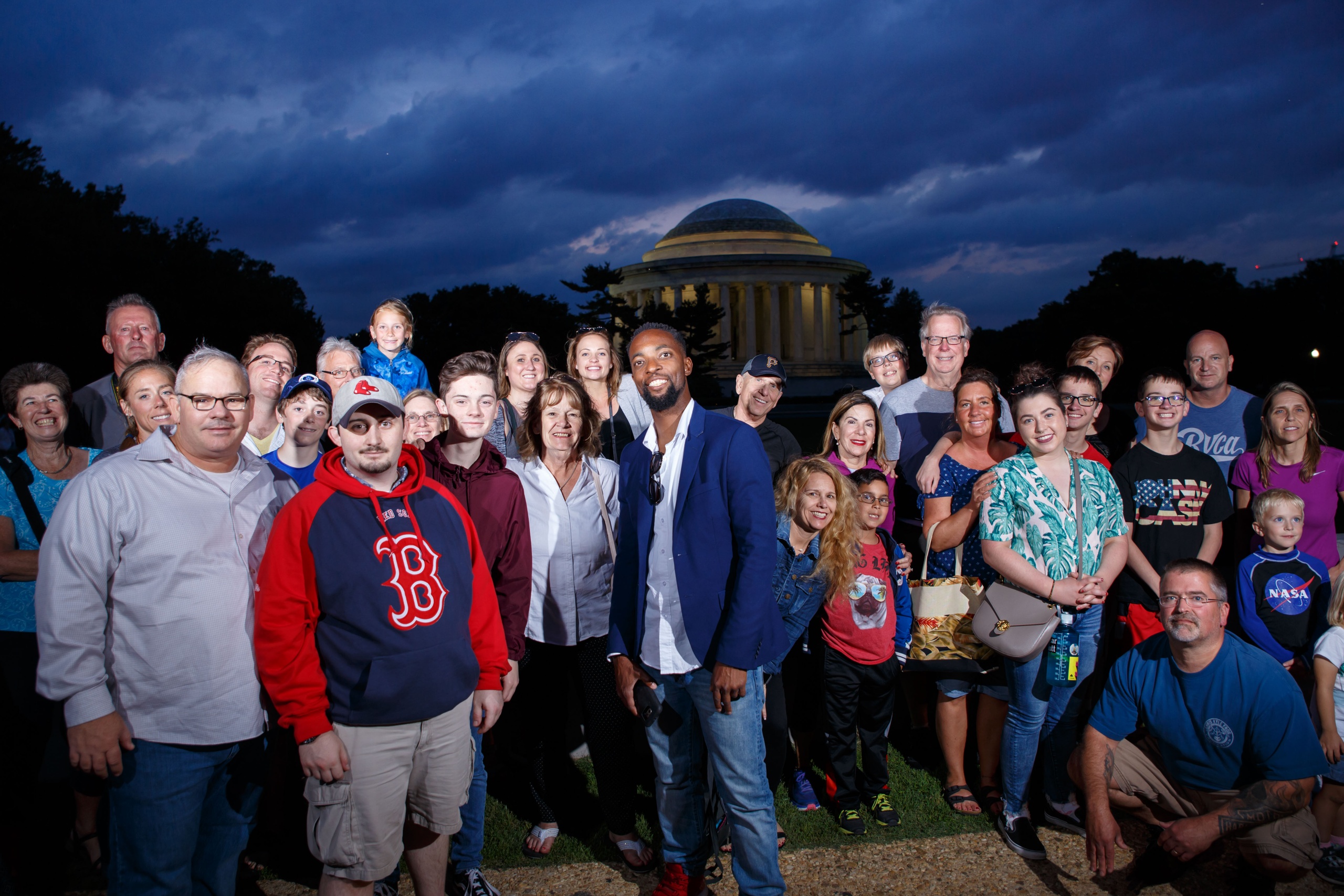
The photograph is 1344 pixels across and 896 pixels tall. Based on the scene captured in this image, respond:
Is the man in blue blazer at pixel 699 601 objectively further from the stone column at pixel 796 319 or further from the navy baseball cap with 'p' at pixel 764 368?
the stone column at pixel 796 319

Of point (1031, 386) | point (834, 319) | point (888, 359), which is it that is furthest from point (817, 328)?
point (1031, 386)

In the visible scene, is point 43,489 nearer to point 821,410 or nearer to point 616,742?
point 616,742

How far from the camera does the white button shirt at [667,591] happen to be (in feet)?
11.6

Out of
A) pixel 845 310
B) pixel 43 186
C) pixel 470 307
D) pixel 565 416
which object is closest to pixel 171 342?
pixel 43 186

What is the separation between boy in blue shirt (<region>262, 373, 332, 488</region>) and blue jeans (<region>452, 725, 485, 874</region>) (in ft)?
6.62

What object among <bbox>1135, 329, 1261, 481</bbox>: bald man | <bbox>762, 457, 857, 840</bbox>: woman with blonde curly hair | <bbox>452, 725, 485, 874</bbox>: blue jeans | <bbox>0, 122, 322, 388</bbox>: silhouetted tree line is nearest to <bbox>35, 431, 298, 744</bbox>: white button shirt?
<bbox>452, 725, 485, 874</bbox>: blue jeans

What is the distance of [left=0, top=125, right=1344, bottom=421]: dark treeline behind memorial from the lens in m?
24.0

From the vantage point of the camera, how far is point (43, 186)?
2995 centimetres

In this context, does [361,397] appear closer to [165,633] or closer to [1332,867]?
[165,633]

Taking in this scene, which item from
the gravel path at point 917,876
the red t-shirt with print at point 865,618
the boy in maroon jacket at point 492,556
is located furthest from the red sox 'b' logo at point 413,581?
the red t-shirt with print at point 865,618

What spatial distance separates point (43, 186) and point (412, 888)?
36.8m

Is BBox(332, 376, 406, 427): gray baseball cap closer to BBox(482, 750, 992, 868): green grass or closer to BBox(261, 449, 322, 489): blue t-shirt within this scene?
BBox(261, 449, 322, 489): blue t-shirt

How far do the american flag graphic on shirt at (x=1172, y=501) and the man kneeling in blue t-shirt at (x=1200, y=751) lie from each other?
1265 mm

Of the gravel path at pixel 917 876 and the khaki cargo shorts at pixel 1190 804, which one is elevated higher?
the khaki cargo shorts at pixel 1190 804
